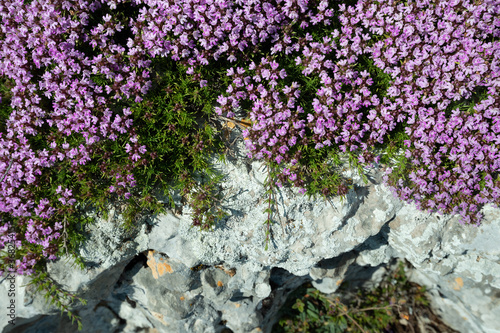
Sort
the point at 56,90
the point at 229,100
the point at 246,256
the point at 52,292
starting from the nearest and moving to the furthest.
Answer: the point at 56,90 < the point at 229,100 < the point at 52,292 < the point at 246,256

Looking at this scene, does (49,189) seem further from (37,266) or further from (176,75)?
(176,75)

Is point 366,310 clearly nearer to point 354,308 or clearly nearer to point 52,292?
point 354,308

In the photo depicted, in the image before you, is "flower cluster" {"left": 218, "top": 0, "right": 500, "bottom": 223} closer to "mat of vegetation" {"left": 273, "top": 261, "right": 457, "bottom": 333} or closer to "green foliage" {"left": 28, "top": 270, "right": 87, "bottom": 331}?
"green foliage" {"left": 28, "top": 270, "right": 87, "bottom": 331}

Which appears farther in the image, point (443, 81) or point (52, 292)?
point (52, 292)

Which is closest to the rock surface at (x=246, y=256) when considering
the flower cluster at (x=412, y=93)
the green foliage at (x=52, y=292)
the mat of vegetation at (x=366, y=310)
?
the green foliage at (x=52, y=292)

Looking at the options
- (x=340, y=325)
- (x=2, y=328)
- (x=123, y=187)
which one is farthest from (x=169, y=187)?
(x=340, y=325)

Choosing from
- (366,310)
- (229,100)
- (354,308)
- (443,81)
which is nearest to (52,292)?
(229,100)

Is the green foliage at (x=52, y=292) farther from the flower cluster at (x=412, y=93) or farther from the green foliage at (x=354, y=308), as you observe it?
the green foliage at (x=354, y=308)

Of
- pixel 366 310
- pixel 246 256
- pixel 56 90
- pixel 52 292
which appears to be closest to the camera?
pixel 56 90
